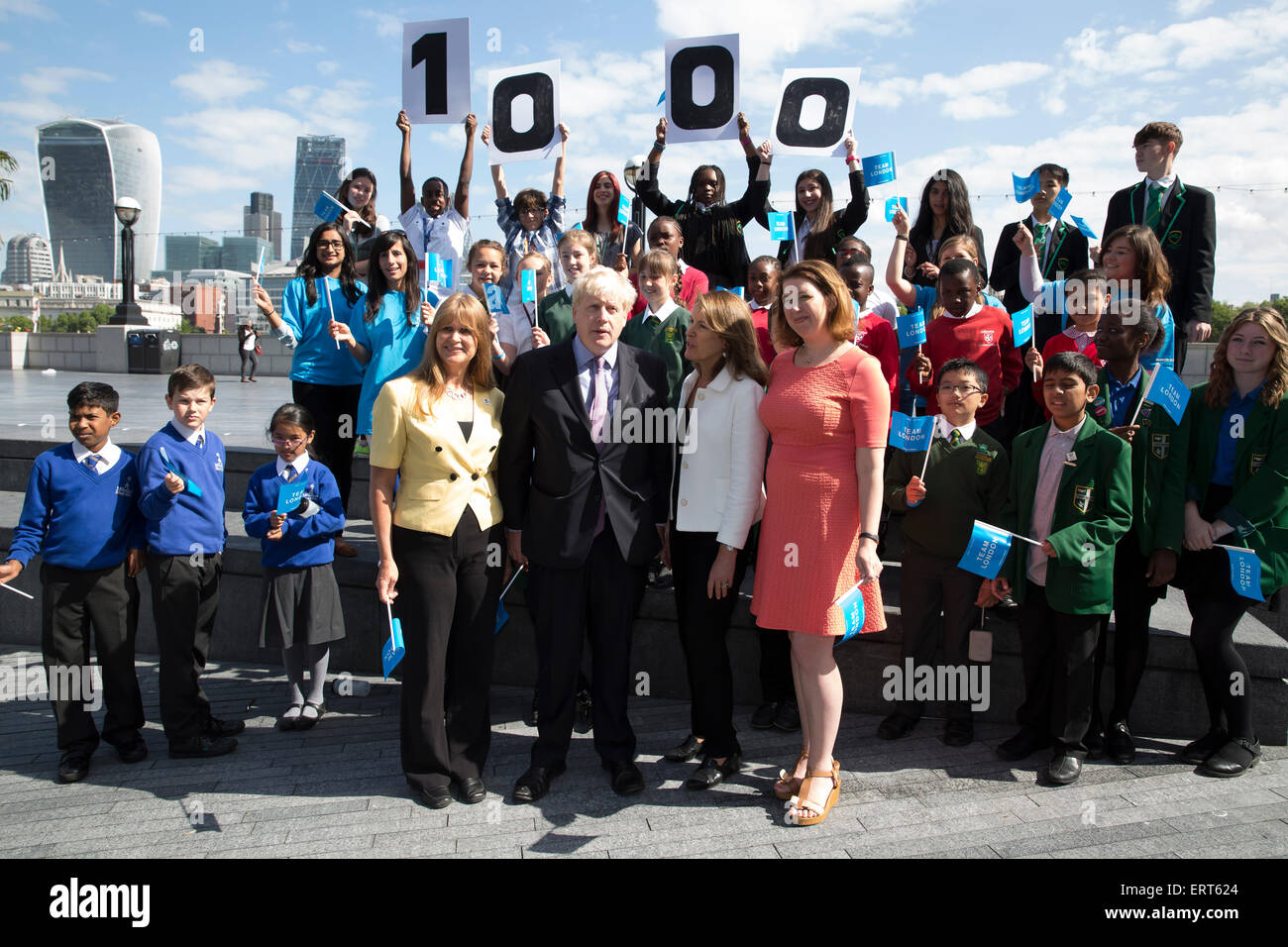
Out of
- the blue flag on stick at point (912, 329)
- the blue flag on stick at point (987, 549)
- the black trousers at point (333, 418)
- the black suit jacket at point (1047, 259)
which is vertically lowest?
the blue flag on stick at point (987, 549)

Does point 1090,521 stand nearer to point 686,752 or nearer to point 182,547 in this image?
point 686,752

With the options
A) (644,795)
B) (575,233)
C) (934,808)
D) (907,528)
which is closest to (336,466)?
(575,233)

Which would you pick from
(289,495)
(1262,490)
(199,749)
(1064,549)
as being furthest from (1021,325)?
(199,749)

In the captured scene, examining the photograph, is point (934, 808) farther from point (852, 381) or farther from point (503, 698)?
point (503, 698)

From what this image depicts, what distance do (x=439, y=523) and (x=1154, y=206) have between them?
207 inches

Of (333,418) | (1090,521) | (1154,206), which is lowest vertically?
(1090,521)

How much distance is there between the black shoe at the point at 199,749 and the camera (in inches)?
173

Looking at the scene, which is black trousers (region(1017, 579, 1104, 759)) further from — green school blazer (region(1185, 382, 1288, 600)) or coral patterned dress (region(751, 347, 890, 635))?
coral patterned dress (region(751, 347, 890, 635))

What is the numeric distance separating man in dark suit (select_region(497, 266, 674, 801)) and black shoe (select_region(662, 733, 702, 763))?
12.4 inches

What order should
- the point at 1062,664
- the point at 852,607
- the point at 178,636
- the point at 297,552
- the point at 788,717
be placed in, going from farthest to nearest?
the point at 297,552, the point at 788,717, the point at 178,636, the point at 1062,664, the point at 852,607

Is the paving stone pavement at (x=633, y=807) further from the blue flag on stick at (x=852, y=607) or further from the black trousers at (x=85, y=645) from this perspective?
the blue flag on stick at (x=852, y=607)

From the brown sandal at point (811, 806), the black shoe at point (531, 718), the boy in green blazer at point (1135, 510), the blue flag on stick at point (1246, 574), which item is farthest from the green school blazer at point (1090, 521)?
the black shoe at point (531, 718)

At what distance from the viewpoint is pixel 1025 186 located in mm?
5918

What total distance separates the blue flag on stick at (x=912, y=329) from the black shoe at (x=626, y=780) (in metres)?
2.87
